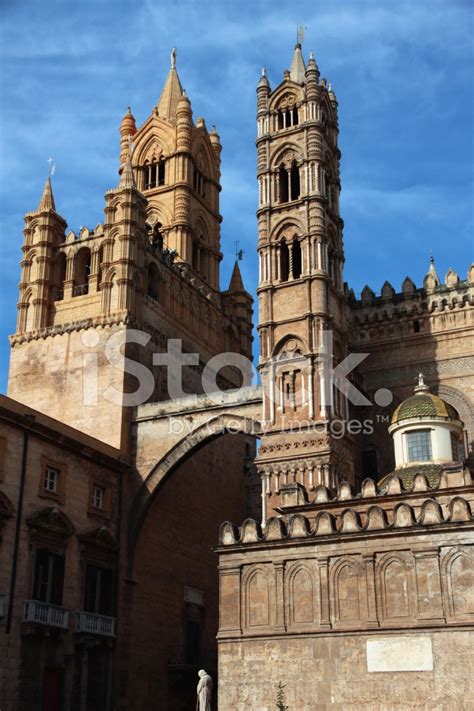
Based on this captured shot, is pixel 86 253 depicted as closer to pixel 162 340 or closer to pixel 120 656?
pixel 162 340

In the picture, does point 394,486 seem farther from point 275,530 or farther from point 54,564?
point 54,564

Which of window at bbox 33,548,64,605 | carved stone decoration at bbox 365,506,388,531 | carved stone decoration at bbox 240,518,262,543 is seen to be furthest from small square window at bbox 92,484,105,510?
carved stone decoration at bbox 365,506,388,531

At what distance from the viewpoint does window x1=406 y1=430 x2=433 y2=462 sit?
97.9 feet

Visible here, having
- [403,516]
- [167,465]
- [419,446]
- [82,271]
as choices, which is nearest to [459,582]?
[403,516]

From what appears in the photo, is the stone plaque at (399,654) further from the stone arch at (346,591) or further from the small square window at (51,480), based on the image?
the small square window at (51,480)

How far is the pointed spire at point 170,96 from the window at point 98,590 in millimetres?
28475

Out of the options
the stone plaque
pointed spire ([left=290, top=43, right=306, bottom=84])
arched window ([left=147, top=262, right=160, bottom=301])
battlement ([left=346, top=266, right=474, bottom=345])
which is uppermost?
pointed spire ([left=290, top=43, right=306, bottom=84])

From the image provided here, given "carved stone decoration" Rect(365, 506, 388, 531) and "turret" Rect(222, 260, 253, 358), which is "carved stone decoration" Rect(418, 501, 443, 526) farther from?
"turret" Rect(222, 260, 253, 358)

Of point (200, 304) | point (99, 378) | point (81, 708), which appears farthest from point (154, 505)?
point (200, 304)

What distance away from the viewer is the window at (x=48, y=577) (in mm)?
31078

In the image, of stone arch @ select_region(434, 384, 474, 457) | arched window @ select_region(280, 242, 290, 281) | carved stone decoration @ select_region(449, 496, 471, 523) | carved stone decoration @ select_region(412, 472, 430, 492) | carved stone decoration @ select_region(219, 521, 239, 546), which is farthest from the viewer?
arched window @ select_region(280, 242, 290, 281)

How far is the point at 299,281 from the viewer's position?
3625 centimetres

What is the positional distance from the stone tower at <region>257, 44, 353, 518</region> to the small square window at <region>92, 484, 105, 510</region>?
6532mm

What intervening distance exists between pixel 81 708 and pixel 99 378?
12939 mm
